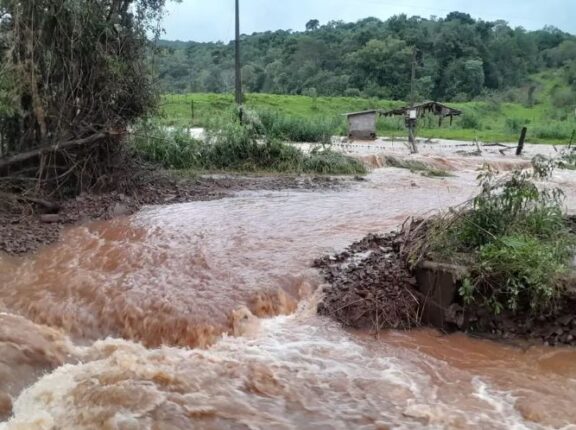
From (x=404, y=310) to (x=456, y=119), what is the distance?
34.9 m

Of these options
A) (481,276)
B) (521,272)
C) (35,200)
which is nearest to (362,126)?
(35,200)

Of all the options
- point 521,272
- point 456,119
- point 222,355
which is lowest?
→ point 222,355

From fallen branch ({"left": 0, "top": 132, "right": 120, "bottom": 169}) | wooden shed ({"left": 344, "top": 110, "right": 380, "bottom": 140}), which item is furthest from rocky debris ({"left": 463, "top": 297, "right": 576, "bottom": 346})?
wooden shed ({"left": 344, "top": 110, "right": 380, "bottom": 140})

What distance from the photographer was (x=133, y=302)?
6273mm

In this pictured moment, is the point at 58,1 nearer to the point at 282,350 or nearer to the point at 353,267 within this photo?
the point at 353,267

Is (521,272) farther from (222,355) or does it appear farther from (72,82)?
(72,82)

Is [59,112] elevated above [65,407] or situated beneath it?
elevated above

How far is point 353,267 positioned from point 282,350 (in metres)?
1.83

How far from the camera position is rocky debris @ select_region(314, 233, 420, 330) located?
19.7ft

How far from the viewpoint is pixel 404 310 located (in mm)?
6078

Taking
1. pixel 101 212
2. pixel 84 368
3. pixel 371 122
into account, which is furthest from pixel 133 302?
pixel 371 122

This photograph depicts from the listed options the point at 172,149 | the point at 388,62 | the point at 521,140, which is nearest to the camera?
the point at 172,149

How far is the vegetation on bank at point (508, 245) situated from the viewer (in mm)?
5492

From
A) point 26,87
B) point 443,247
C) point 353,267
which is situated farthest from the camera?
point 26,87
